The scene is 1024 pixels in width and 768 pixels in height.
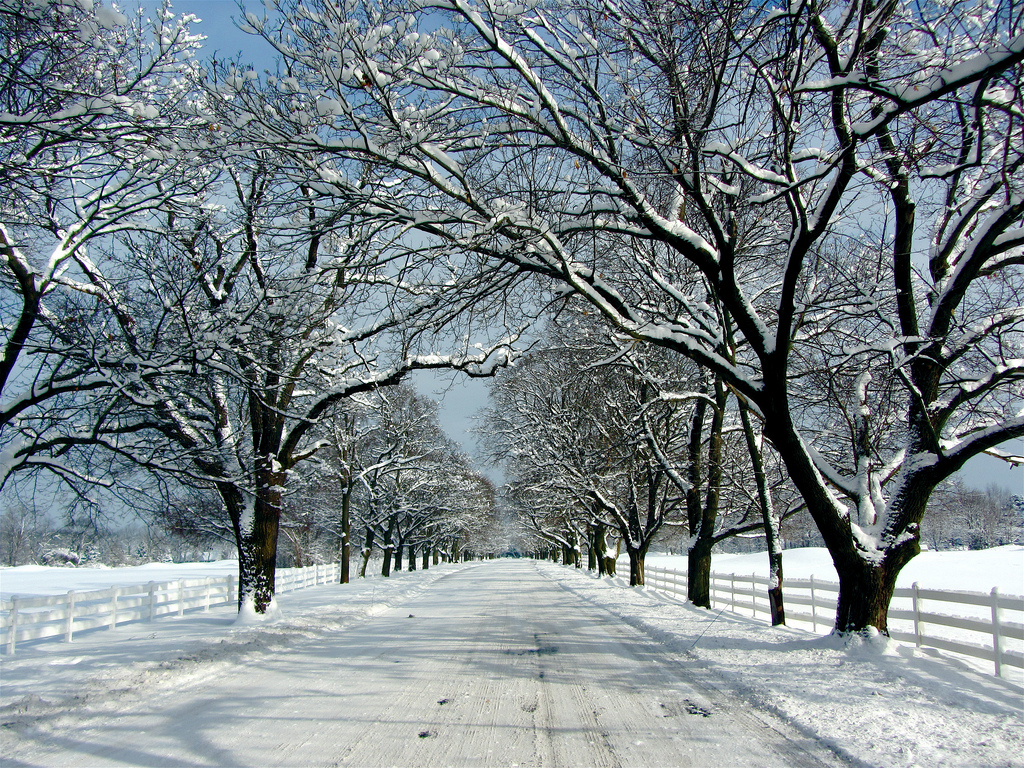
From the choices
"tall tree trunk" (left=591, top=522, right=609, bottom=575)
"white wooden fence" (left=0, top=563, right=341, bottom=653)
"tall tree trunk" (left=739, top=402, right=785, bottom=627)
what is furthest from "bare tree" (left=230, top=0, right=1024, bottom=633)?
"tall tree trunk" (left=591, top=522, right=609, bottom=575)

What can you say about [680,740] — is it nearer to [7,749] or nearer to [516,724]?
[516,724]

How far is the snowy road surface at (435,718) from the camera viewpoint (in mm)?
4246

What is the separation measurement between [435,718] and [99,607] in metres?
9.48

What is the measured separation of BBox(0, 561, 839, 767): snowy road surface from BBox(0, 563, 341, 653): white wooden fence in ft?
15.6

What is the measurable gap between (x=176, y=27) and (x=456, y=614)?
12.0 meters

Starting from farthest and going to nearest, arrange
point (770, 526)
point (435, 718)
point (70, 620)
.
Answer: point (770, 526) → point (70, 620) → point (435, 718)

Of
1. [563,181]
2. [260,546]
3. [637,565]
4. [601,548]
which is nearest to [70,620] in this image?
[260,546]

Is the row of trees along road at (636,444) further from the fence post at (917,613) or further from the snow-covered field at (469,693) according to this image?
the snow-covered field at (469,693)

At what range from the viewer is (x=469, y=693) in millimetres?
6012

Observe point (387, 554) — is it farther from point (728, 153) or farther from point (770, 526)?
point (728, 153)

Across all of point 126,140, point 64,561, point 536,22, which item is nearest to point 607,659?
point 536,22

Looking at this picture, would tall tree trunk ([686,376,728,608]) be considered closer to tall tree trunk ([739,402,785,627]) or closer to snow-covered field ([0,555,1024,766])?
tall tree trunk ([739,402,785,627])

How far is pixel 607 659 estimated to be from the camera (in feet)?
25.6

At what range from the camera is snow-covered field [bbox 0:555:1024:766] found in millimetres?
4305
